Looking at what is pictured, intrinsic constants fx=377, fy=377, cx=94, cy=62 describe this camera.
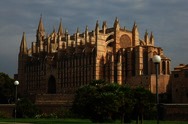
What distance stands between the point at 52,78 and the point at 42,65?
390 centimetres

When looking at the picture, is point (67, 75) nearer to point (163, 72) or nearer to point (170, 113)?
point (163, 72)

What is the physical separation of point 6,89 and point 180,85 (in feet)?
111

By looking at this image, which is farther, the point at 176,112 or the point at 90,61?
the point at 90,61

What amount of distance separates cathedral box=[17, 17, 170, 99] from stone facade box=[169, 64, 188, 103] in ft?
16.6

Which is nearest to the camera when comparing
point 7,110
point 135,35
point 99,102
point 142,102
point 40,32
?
point 142,102

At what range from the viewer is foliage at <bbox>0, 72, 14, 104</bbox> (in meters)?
69.2

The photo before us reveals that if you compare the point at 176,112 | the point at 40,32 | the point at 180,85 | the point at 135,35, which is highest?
the point at 40,32

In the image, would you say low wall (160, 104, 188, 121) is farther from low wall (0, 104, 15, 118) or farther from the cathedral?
low wall (0, 104, 15, 118)

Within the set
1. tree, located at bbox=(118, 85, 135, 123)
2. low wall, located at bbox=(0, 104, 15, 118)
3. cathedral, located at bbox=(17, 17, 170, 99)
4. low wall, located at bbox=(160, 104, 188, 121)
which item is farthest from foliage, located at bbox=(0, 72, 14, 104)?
tree, located at bbox=(118, 85, 135, 123)

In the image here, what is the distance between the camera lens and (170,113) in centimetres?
4178

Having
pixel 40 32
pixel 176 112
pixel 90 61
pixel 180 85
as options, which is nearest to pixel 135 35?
pixel 90 61

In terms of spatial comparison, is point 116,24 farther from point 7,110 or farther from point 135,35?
point 7,110

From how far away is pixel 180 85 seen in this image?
49.9 m

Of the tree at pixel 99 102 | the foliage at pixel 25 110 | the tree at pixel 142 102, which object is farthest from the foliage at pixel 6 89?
the tree at pixel 142 102
